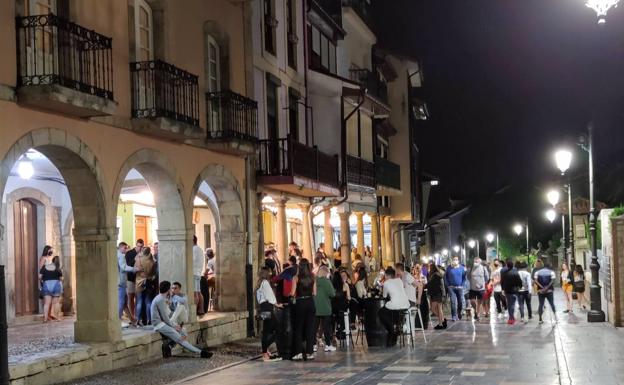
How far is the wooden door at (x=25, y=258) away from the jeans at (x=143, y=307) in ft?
11.4

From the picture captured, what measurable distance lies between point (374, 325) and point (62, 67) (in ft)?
26.6

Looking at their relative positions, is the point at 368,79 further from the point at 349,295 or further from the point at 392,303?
the point at 392,303

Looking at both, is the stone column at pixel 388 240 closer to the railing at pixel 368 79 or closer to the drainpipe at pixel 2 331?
the railing at pixel 368 79

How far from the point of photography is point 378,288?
64.6 ft

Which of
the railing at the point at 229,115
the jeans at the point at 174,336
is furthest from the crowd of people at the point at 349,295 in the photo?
the railing at the point at 229,115

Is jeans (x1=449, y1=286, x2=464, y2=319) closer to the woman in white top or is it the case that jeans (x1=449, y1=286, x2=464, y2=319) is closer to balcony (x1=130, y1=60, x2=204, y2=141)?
the woman in white top

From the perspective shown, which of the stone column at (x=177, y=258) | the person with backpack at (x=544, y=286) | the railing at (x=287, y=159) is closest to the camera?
the stone column at (x=177, y=258)

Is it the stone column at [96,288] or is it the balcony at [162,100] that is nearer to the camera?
the stone column at [96,288]

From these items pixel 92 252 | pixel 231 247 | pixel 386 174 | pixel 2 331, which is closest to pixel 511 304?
pixel 231 247

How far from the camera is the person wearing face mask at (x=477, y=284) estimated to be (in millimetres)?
23766

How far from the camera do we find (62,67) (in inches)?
505

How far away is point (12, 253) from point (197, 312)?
13.6 ft

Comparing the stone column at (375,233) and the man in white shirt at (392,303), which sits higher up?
the stone column at (375,233)

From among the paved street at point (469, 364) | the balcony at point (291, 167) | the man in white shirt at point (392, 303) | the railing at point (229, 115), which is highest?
the railing at point (229, 115)
